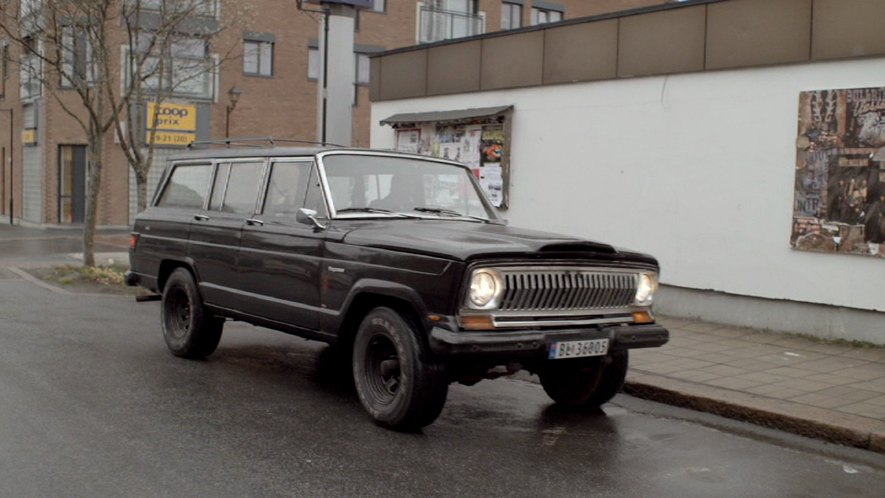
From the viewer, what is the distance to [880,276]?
931cm

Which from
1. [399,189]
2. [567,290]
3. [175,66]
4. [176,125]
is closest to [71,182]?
[176,125]

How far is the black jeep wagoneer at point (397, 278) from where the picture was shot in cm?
581

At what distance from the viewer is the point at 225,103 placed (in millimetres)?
34312

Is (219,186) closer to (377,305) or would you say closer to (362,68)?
(377,305)

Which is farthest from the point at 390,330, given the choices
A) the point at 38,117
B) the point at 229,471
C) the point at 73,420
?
the point at 38,117

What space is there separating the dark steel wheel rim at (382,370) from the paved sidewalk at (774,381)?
244 centimetres

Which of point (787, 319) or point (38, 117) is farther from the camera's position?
point (38, 117)

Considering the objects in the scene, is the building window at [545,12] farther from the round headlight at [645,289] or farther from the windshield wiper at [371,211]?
the round headlight at [645,289]

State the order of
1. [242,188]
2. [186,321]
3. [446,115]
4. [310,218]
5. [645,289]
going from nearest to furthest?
[645,289] → [310,218] → [242,188] → [186,321] → [446,115]

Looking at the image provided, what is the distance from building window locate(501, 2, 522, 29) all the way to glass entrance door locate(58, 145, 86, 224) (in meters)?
17.0

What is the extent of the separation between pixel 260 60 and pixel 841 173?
1113 inches

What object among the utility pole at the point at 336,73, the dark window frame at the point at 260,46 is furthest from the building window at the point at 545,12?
the utility pole at the point at 336,73

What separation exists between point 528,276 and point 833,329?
5.17 metres

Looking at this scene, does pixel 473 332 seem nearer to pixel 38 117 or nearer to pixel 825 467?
pixel 825 467
